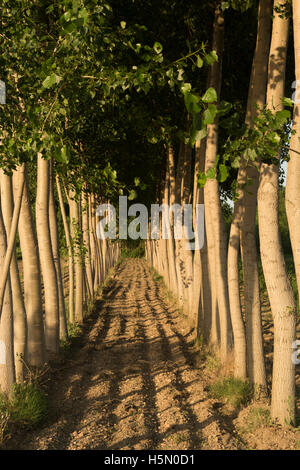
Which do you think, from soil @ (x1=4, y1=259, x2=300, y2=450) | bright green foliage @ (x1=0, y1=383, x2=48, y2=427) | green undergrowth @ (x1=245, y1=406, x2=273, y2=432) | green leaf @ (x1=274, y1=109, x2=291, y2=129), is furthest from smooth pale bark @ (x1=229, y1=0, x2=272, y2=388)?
bright green foliage @ (x1=0, y1=383, x2=48, y2=427)

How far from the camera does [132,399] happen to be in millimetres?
8297

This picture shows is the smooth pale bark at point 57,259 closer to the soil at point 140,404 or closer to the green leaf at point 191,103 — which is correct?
the soil at point 140,404

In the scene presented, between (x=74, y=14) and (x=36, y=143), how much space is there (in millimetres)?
1365

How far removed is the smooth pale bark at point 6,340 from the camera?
7.16 meters

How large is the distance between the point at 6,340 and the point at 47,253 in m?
3.61

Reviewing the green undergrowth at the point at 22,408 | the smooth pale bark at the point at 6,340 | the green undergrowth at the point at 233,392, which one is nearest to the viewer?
the green undergrowth at the point at 22,408

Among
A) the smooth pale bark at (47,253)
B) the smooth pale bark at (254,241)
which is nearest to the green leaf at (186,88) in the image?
the smooth pale bark at (254,241)

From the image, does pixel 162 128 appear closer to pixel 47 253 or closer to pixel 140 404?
pixel 140 404

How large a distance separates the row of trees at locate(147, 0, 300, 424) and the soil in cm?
64

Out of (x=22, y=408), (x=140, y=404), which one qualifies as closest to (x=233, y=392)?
(x=140, y=404)

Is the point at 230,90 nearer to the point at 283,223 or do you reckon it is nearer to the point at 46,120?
the point at 46,120

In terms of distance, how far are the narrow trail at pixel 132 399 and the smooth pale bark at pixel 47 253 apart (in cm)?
75

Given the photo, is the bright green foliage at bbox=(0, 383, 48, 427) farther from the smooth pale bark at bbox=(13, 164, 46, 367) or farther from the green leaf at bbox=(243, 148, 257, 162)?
the green leaf at bbox=(243, 148, 257, 162)

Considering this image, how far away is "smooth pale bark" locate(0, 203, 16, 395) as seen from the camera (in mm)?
7156
